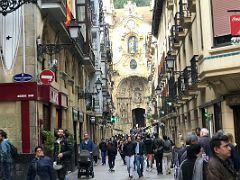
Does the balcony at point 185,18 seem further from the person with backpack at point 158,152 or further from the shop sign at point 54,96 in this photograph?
the shop sign at point 54,96

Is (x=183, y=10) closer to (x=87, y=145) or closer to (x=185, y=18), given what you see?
(x=185, y=18)

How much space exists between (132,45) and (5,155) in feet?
302

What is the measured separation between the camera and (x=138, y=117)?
109 m

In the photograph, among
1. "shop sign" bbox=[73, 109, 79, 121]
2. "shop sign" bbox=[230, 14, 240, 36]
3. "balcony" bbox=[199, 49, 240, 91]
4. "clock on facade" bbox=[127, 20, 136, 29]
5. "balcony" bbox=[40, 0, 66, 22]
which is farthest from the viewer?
"clock on facade" bbox=[127, 20, 136, 29]

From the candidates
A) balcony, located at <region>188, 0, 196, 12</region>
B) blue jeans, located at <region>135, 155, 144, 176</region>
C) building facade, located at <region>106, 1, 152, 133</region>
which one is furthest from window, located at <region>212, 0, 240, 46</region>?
building facade, located at <region>106, 1, 152, 133</region>

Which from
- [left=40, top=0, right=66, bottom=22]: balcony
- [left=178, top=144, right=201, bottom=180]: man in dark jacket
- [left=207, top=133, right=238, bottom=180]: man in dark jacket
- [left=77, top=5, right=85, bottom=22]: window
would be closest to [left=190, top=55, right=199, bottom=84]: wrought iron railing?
[left=40, top=0, right=66, bottom=22]: balcony

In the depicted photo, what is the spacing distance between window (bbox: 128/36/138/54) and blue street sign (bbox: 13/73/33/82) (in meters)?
86.0

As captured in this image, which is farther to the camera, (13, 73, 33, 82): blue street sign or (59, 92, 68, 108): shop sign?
(59, 92, 68, 108): shop sign

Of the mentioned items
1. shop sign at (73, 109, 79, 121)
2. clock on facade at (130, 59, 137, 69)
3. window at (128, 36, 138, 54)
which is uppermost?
window at (128, 36, 138, 54)

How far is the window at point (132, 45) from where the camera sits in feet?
340

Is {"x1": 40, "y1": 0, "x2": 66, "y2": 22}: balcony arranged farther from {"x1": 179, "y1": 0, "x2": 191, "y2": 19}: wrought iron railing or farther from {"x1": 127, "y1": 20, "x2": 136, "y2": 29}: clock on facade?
{"x1": 127, "y1": 20, "x2": 136, "y2": 29}: clock on facade

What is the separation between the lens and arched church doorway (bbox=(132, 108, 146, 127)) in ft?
350

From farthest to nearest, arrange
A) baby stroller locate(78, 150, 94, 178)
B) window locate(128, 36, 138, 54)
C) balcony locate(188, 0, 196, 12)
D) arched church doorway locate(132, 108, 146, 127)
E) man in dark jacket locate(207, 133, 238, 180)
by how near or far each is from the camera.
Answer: arched church doorway locate(132, 108, 146, 127) → window locate(128, 36, 138, 54) → baby stroller locate(78, 150, 94, 178) → balcony locate(188, 0, 196, 12) → man in dark jacket locate(207, 133, 238, 180)

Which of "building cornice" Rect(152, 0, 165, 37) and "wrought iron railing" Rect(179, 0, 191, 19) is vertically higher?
"building cornice" Rect(152, 0, 165, 37)
